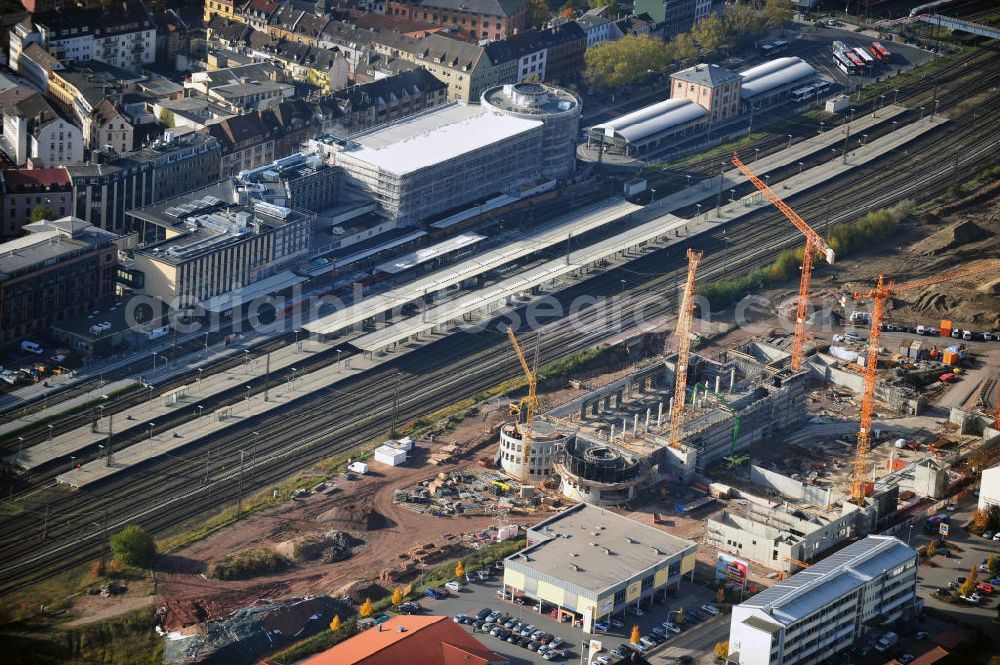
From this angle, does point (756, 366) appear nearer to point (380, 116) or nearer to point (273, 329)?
point (273, 329)

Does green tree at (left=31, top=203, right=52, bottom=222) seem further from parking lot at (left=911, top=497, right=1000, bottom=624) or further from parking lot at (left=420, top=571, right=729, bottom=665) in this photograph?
parking lot at (left=911, top=497, right=1000, bottom=624)

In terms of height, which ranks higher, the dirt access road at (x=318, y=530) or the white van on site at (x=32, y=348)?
the white van on site at (x=32, y=348)

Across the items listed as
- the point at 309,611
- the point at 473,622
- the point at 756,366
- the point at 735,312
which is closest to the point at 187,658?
the point at 309,611

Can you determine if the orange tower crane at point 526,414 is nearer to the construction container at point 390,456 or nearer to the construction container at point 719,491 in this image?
the construction container at point 390,456

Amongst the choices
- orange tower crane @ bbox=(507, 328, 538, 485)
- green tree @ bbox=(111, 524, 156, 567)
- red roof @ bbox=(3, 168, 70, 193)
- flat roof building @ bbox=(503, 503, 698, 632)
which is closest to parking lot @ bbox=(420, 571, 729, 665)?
flat roof building @ bbox=(503, 503, 698, 632)

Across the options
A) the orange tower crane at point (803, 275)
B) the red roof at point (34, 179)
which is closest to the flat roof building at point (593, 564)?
the orange tower crane at point (803, 275)

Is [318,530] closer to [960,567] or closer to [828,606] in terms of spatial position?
[828,606]
